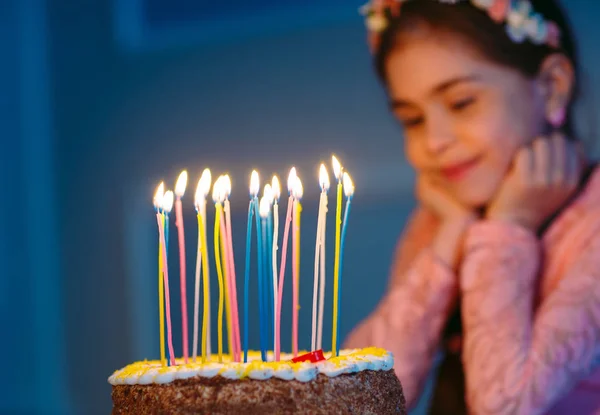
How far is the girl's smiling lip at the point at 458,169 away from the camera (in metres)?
2.22

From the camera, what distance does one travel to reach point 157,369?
1.24 metres

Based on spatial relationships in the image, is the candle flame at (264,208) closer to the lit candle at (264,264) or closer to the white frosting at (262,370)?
the lit candle at (264,264)

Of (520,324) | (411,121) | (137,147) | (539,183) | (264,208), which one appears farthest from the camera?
(137,147)

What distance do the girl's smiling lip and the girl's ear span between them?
0.73 ft

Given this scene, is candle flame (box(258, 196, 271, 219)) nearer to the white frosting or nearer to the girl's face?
the white frosting

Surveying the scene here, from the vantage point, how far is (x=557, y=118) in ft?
7.10

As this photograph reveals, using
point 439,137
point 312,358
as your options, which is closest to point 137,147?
point 439,137

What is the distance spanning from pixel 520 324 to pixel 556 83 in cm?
66

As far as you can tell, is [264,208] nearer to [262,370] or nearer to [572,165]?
[262,370]

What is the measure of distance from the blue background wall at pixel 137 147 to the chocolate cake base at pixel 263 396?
1225 mm

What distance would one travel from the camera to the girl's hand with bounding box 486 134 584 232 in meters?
2.09

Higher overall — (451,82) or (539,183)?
(451,82)

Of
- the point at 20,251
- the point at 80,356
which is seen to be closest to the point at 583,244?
the point at 80,356

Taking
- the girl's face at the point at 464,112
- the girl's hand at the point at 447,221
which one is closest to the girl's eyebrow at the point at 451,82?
the girl's face at the point at 464,112
